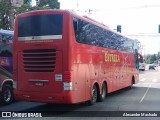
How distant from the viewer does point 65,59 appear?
11117 mm

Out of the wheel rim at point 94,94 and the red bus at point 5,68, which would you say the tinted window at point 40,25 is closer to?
the red bus at point 5,68

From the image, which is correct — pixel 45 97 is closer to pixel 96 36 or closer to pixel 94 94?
pixel 94 94

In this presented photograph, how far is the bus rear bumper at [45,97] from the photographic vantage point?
1098 centimetres

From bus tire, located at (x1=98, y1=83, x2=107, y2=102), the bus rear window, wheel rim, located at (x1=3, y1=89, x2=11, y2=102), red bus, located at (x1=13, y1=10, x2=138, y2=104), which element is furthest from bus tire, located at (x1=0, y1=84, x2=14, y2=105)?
bus tire, located at (x1=98, y1=83, x2=107, y2=102)

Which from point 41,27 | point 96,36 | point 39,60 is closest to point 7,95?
point 39,60

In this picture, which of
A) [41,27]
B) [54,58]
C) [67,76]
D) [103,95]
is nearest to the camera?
[67,76]

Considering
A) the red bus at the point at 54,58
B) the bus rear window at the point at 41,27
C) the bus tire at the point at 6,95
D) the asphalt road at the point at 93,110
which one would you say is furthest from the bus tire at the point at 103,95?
the bus rear window at the point at 41,27

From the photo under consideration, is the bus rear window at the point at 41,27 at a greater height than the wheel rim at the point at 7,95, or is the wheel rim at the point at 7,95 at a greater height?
the bus rear window at the point at 41,27

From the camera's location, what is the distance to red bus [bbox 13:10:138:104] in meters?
11.2

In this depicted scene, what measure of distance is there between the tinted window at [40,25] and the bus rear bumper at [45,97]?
2.13 m

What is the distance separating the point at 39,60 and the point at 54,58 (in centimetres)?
64

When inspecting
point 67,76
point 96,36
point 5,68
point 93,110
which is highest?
point 96,36

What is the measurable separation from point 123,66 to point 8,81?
7925mm

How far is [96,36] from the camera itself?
14.1m
